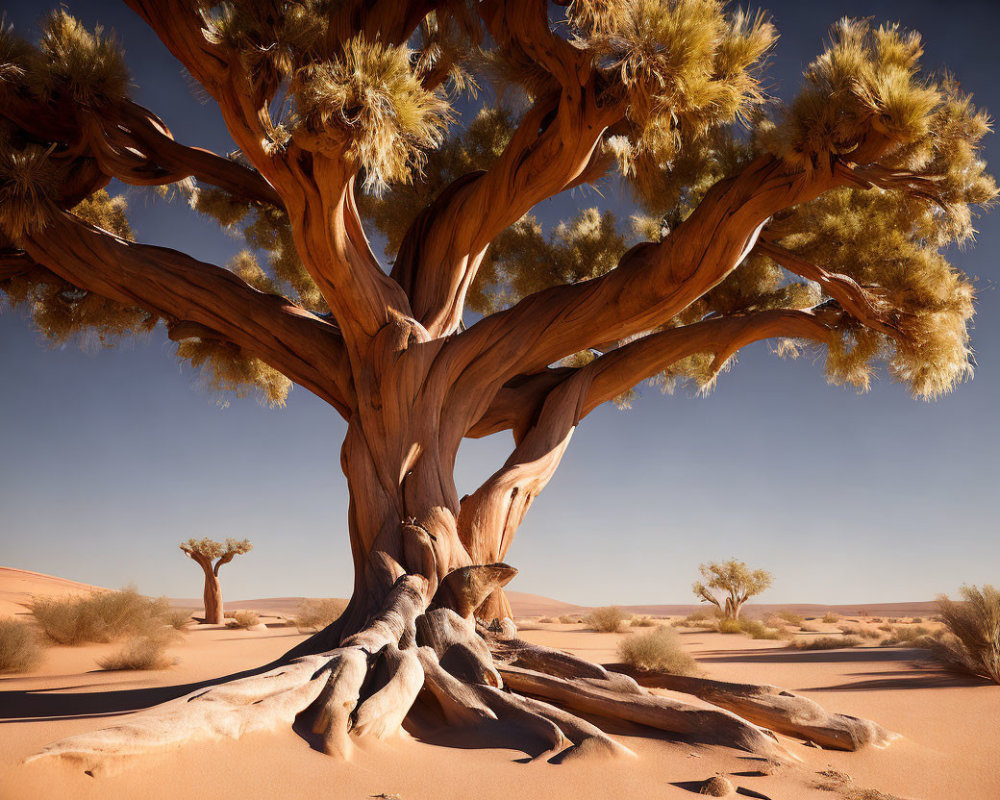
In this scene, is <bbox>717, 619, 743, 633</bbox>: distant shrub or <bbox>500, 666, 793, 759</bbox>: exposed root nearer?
<bbox>500, 666, 793, 759</bbox>: exposed root

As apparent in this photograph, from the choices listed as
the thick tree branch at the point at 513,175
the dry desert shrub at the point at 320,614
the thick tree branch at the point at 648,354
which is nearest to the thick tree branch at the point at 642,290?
the thick tree branch at the point at 648,354

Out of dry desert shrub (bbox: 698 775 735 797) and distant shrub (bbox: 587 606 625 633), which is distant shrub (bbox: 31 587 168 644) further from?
distant shrub (bbox: 587 606 625 633)

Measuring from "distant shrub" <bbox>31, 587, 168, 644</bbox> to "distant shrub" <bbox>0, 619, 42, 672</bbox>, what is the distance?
260 centimetres

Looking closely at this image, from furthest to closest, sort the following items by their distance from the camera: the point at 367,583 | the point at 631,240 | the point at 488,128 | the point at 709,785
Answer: the point at 631,240 → the point at 488,128 → the point at 367,583 → the point at 709,785

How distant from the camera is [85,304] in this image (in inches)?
317

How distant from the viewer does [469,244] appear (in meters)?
7.00

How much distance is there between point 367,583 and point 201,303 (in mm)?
3700

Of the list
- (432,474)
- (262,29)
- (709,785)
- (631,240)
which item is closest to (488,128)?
(631,240)

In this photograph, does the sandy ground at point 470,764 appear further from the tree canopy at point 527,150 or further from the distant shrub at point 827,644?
the distant shrub at point 827,644

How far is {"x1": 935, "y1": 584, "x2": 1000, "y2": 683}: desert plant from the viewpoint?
7.00 meters

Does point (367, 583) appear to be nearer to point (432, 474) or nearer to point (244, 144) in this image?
point (432, 474)

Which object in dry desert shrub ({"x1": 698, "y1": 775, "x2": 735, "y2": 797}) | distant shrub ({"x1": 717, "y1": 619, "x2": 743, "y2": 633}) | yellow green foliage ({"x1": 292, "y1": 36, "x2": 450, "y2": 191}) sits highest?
yellow green foliage ({"x1": 292, "y1": 36, "x2": 450, "y2": 191})

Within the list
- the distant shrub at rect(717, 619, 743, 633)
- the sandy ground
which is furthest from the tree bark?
the distant shrub at rect(717, 619, 743, 633)

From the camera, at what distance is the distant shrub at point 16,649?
766 centimetres
